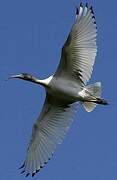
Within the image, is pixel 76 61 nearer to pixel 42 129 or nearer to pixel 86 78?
pixel 86 78

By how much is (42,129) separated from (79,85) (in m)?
1.85

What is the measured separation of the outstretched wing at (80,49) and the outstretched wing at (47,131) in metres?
0.93

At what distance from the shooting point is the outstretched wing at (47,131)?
21.4 m

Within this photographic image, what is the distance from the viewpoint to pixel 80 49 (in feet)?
67.3

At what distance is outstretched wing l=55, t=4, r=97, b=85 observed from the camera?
20.2m

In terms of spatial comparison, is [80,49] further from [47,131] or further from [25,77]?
[47,131]

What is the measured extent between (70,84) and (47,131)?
1826mm

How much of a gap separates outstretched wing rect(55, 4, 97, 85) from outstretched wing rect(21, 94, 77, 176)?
3.06 feet

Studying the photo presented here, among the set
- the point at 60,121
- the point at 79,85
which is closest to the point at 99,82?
the point at 79,85

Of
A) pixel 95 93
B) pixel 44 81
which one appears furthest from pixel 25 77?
pixel 95 93

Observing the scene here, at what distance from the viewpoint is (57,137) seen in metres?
21.5

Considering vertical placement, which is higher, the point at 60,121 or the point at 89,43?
the point at 89,43

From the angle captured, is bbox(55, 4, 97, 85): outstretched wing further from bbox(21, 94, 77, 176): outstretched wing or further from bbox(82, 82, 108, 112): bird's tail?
bbox(21, 94, 77, 176): outstretched wing

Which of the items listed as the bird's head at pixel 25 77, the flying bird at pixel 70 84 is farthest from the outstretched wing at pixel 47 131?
the bird's head at pixel 25 77
